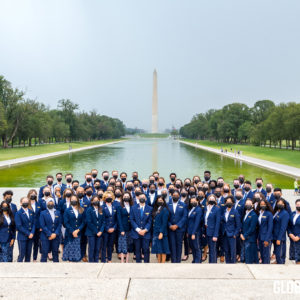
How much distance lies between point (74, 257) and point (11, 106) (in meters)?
65.2

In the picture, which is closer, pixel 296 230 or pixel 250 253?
pixel 296 230

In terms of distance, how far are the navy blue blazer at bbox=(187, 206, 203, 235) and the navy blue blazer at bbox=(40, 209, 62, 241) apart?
2857 millimetres

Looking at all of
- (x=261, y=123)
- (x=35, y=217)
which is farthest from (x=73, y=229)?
(x=261, y=123)

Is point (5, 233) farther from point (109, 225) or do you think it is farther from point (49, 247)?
point (109, 225)

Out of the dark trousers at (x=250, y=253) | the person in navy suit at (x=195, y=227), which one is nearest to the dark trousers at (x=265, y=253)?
the dark trousers at (x=250, y=253)

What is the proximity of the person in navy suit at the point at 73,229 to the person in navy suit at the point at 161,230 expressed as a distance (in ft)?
5.33

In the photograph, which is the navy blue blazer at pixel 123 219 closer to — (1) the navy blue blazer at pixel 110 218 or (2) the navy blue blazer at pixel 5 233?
(1) the navy blue blazer at pixel 110 218

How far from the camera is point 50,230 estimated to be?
638 centimetres

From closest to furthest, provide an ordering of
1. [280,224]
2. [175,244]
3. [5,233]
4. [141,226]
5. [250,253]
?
[5,233]
[280,224]
[250,253]
[141,226]
[175,244]

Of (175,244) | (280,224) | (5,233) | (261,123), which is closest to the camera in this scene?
(5,233)

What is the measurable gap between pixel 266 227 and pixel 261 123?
6646 cm

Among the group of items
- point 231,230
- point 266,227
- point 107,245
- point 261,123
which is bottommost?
point 107,245
